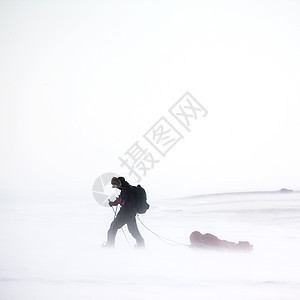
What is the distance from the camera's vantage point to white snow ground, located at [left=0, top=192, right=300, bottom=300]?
2885 mm

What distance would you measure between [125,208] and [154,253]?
53 cm

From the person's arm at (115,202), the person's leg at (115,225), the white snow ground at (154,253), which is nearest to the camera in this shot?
the white snow ground at (154,253)

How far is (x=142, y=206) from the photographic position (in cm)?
355

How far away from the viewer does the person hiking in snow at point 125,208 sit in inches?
138

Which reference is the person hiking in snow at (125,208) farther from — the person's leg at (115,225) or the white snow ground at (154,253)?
the white snow ground at (154,253)

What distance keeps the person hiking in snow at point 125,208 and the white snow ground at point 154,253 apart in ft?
0.44

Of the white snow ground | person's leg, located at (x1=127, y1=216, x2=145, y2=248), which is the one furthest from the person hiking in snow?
the white snow ground

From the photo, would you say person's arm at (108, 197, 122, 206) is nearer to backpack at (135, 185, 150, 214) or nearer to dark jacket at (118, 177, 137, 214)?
dark jacket at (118, 177, 137, 214)

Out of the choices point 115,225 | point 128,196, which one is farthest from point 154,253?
point 128,196

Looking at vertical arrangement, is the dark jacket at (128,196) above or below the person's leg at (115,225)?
above

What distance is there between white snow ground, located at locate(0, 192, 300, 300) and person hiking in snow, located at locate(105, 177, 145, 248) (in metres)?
0.13

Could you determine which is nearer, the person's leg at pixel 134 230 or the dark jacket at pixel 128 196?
the dark jacket at pixel 128 196

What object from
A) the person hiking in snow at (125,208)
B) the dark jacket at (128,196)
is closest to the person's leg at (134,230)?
the person hiking in snow at (125,208)

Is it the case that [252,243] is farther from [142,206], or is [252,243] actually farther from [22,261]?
[22,261]
